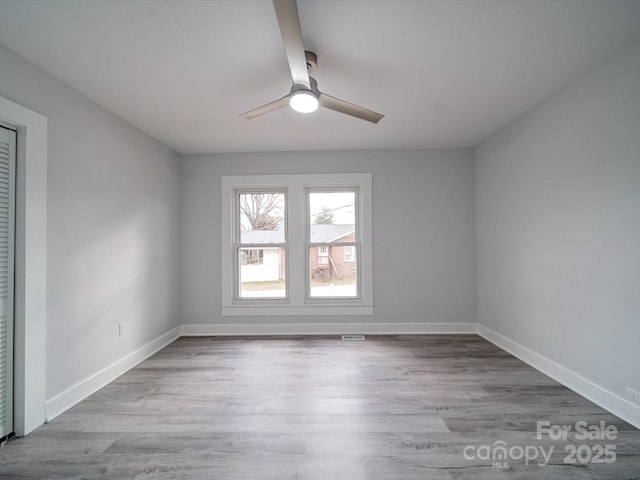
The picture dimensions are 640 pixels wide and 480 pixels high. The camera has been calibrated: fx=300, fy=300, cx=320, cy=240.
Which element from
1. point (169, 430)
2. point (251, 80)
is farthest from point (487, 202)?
point (169, 430)

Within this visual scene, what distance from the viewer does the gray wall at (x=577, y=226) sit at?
79.8 inches

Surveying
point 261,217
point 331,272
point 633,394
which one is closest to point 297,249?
point 331,272

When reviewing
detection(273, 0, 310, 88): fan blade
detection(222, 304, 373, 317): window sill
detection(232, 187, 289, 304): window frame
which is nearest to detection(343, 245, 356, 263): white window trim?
detection(222, 304, 373, 317): window sill

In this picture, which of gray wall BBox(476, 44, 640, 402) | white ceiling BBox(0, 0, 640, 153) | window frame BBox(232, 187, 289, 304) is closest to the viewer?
white ceiling BBox(0, 0, 640, 153)

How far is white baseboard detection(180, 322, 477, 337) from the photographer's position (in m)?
4.01

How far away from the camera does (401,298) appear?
405 cm

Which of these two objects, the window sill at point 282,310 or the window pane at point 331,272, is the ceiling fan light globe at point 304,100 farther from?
the window sill at point 282,310

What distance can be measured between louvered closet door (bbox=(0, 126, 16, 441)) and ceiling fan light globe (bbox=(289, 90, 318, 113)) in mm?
1872

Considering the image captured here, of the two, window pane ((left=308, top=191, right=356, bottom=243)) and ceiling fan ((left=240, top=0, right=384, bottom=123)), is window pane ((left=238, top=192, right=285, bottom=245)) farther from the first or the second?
ceiling fan ((left=240, top=0, right=384, bottom=123))

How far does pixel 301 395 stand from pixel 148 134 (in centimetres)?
319

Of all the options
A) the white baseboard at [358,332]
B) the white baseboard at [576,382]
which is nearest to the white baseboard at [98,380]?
the white baseboard at [358,332]

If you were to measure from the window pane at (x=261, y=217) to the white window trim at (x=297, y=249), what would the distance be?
154 millimetres

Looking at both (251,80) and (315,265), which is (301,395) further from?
(251,80)

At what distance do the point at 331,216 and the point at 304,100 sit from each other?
7.78 ft
